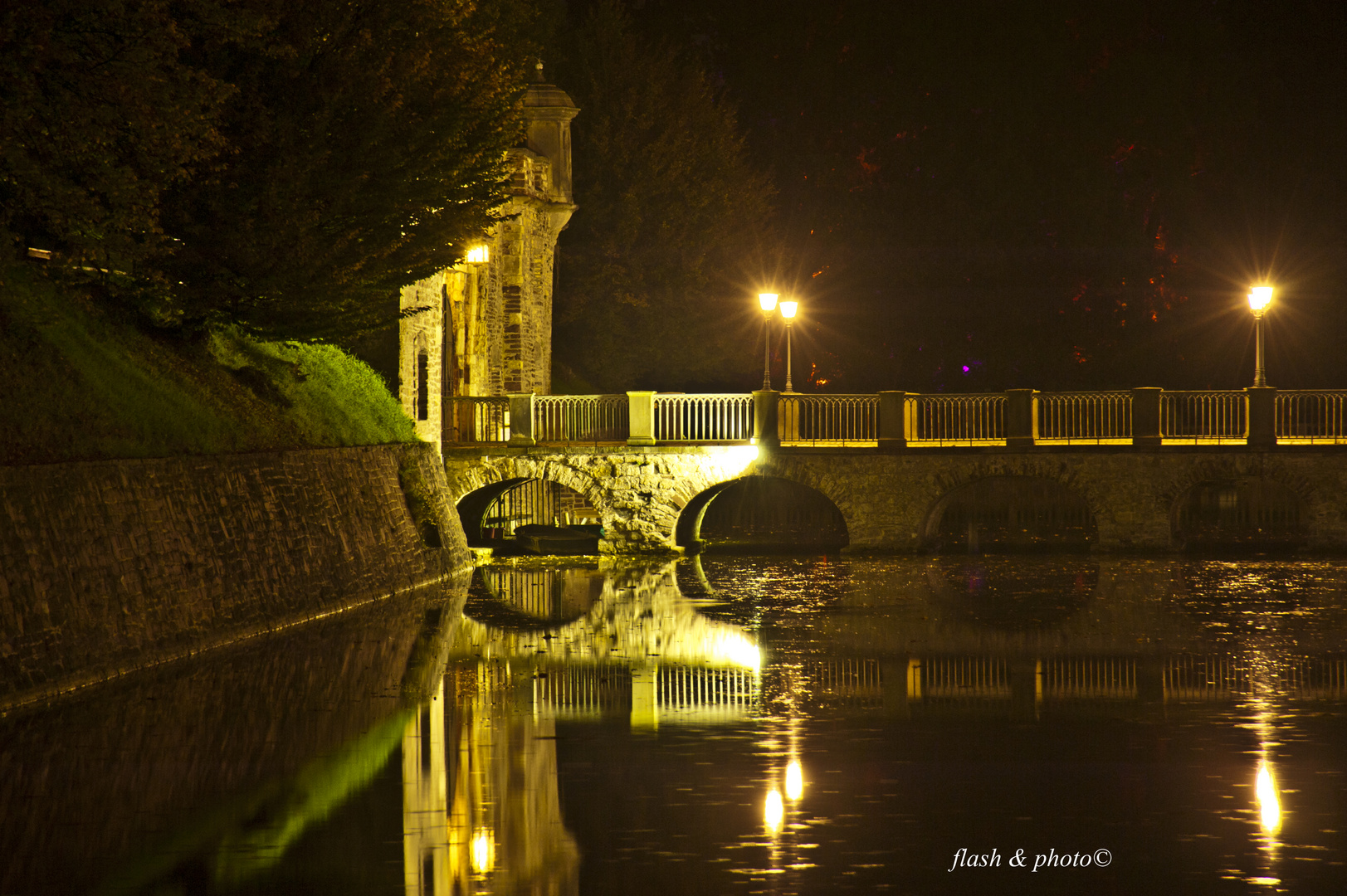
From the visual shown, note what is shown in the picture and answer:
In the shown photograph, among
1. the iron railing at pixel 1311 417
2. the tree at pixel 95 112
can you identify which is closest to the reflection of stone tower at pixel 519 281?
the tree at pixel 95 112

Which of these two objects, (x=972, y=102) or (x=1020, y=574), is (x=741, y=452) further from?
(x=972, y=102)

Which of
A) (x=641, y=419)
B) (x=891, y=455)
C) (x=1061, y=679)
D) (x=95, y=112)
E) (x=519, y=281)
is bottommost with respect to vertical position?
(x=1061, y=679)

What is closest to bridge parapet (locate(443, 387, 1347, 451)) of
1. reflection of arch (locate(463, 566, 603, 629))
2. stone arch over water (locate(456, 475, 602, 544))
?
stone arch over water (locate(456, 475, 602, 544))

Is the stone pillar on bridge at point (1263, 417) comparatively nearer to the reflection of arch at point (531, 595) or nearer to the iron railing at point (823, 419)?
the iron railing at point (823, 419)

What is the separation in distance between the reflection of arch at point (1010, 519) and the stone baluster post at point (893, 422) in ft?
4.88

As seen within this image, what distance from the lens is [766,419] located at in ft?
102

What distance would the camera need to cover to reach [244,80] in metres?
20.8

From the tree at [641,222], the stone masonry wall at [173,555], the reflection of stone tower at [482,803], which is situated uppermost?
the tree at [641,222]

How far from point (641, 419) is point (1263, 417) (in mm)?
12260

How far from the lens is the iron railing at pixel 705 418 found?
31484mm

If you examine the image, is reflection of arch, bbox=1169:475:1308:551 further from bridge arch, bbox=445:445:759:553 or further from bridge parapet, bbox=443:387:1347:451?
bridge arch, bbox=445:445:759:553

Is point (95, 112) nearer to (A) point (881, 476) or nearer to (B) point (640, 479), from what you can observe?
(B) point (640, 479)

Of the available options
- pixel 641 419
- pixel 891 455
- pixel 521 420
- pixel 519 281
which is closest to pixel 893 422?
pixel 891 455

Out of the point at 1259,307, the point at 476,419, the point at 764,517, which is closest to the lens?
the point at 1259,307
